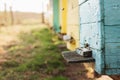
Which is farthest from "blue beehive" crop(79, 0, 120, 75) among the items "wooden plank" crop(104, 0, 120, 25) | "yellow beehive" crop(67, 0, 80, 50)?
"yellow beehive" crop(67, 0, 80, 50)

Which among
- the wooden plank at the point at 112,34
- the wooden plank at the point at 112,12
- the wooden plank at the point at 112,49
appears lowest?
the wooden plank at the point at 112,49

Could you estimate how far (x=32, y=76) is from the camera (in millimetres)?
6852

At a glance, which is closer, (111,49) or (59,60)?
(111,49)

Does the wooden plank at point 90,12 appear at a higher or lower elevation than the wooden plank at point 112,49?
higher

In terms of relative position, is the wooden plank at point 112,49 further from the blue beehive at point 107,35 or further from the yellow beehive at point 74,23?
the yellow beehive at point 74,23

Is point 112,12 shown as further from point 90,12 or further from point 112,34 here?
point 90,12

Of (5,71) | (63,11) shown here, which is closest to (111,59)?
(63,11)

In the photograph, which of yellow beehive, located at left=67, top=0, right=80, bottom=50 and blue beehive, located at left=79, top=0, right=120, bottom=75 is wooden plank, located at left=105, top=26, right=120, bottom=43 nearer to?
blue beehive, located at left=79, top=0, right=120, bottom=75

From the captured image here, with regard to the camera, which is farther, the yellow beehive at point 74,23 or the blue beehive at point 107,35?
the yellow beehive at point 74,23

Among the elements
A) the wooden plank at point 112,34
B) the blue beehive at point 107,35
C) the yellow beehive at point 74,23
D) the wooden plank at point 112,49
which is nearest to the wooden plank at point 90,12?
the blue beehive at point 107,35

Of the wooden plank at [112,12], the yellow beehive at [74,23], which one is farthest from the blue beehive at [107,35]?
the yellow beehive at [74,23]

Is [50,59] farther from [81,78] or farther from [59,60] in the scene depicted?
[81,78]

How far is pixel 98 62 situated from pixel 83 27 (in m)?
1.10

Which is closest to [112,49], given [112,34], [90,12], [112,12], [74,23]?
[112,34]
